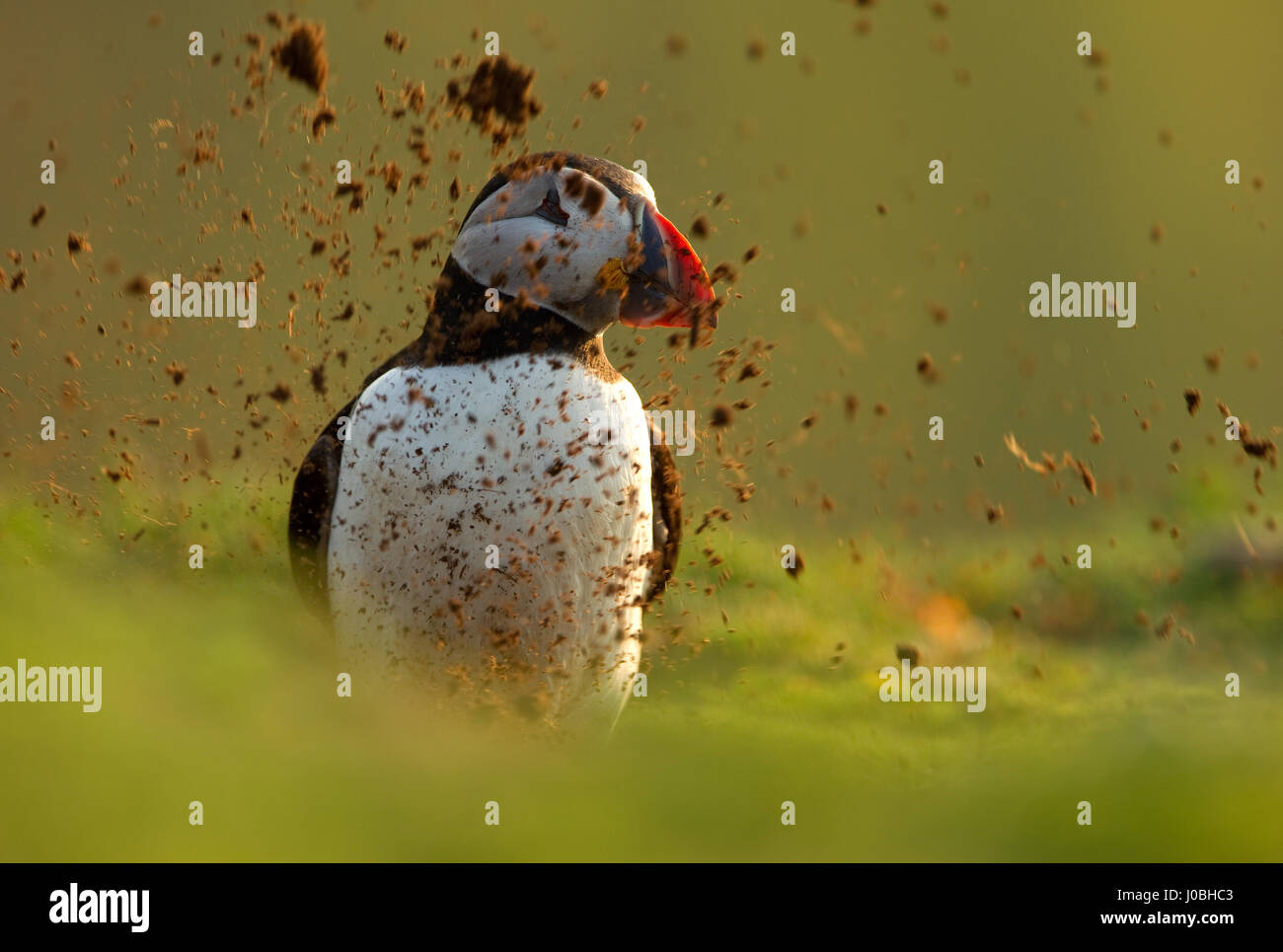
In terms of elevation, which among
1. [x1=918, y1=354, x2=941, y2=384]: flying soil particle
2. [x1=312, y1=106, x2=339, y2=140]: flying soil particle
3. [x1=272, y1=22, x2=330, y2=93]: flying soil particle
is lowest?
[x1=918, y1=354, x2=941, y2=384]: flying soil particle

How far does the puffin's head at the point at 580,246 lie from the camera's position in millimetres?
3465

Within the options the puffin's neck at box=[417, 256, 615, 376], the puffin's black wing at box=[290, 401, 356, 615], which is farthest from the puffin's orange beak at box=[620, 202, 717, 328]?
the puffin's black wing at box=[290, 401, 356, 615]

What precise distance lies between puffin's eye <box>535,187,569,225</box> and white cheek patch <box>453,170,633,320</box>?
11 mm

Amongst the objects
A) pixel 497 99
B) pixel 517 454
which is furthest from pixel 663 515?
pixel 497 99

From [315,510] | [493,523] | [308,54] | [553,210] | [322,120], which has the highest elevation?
[308,54]

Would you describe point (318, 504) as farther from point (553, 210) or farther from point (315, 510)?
point (553, 210)

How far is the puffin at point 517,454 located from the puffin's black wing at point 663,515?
200 millimetres

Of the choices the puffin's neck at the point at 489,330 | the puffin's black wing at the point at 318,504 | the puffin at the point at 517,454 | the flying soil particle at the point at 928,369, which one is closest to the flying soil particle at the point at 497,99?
the puffin at the point at 517,454

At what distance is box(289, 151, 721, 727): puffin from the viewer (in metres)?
3.49

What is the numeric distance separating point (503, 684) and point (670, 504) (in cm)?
83

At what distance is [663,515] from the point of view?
4.03 metres

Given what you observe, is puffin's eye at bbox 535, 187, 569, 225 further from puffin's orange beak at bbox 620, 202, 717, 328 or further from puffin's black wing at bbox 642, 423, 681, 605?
puffin's black wing at bbox 642, 423, 681, 605

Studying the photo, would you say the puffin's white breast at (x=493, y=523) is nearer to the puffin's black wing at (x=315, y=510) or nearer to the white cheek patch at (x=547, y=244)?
the puffin's black wing at (x=315, y=510)

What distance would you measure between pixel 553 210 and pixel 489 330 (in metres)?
0.41
